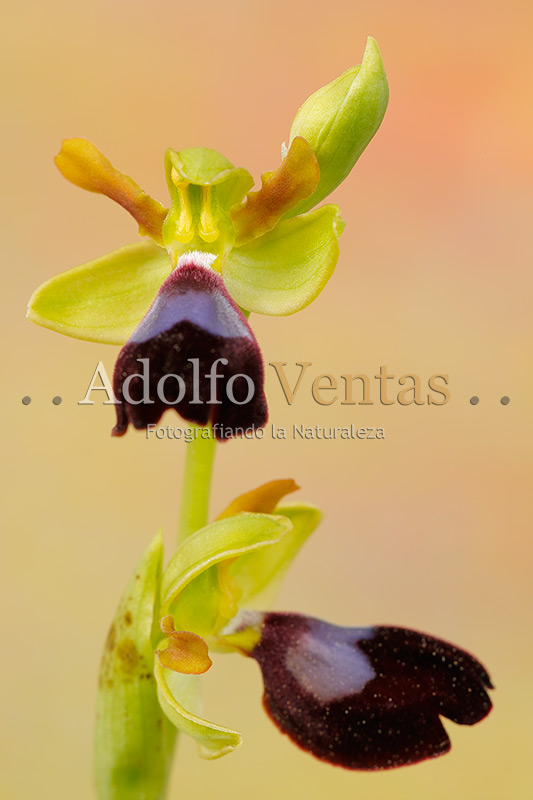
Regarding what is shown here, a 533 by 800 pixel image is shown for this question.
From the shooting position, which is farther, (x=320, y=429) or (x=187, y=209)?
(x=320, y=429)

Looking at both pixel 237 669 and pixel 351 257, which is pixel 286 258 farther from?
pixel 237 669

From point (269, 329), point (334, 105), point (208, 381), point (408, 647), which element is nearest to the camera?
point (208, 381)

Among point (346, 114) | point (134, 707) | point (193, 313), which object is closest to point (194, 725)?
point (134, 707)

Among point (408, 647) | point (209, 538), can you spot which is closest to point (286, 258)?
point (209, 538)

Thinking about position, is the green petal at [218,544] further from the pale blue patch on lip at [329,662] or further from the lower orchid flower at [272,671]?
the pale blue patch on lip at [329,662]

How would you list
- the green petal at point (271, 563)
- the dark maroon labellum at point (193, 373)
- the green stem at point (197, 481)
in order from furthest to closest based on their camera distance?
the green petal at point (271, 563), the green stem at point (197, 481), the dark maroon labellum at point (193, 373)

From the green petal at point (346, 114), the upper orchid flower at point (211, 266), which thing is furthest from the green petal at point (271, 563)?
the green petal at point (346, 114)

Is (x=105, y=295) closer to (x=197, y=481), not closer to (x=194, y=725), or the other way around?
(x=197, y=481)
